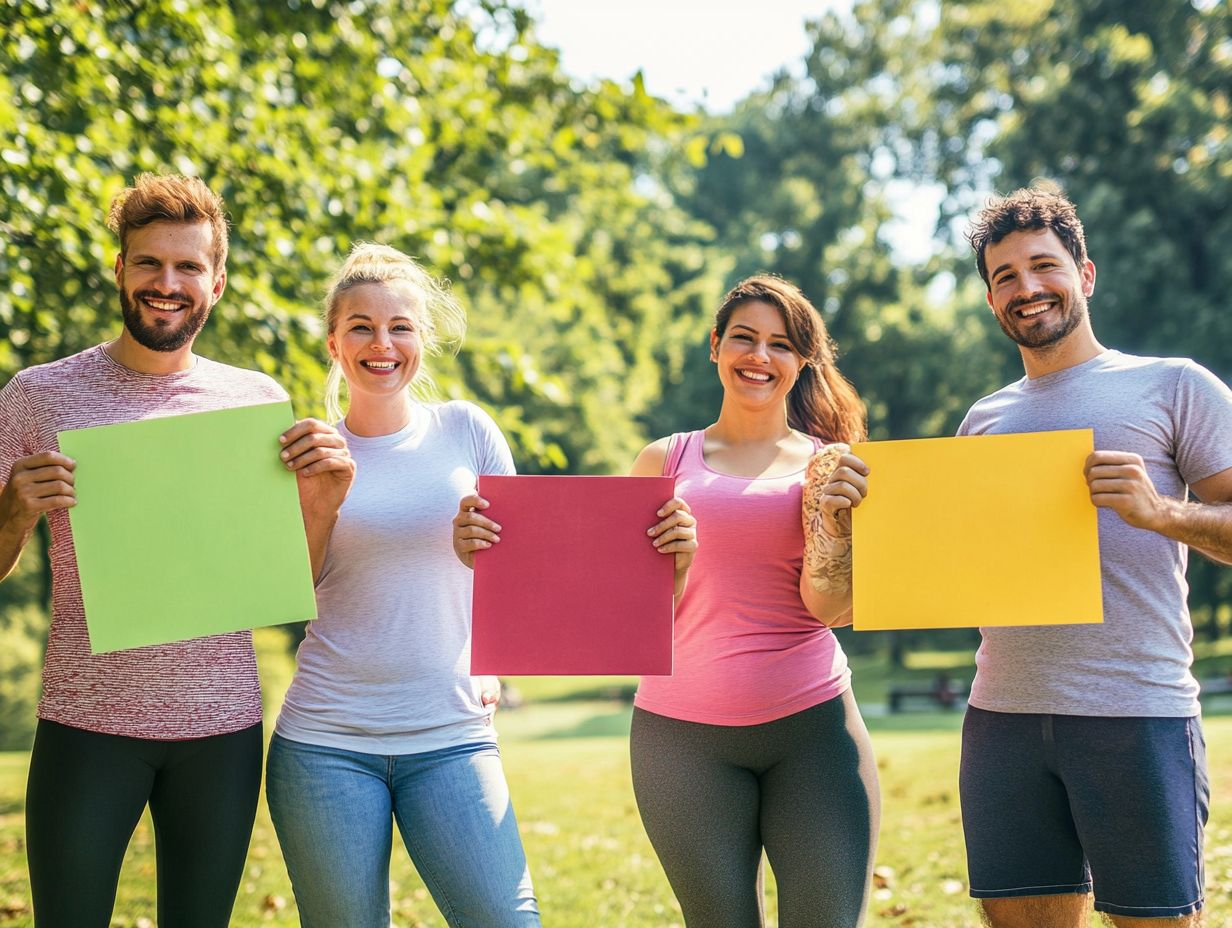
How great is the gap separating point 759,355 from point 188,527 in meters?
1.72

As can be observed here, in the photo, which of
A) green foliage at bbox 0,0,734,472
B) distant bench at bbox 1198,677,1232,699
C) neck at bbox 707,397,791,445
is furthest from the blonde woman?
distant bench at bbox 1198,677,1232,699

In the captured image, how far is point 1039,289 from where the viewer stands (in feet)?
10.9

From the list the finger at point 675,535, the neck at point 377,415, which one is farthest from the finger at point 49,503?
the finger at point 675,535

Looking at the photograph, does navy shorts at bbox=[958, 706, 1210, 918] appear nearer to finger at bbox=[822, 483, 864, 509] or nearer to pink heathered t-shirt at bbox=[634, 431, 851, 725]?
pink heathered t-shirt at bbox=[634, 431, 851, 725]

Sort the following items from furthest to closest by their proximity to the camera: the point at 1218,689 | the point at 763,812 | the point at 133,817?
the point at 1218,689 < the point at 763,812 < the point at 133,817

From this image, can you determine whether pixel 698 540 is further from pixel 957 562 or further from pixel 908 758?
pixel 908 758

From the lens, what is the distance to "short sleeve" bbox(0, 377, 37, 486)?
10.2ft

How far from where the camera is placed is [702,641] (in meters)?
3.37

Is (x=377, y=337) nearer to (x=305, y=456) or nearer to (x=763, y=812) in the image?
(x=305, y=456)

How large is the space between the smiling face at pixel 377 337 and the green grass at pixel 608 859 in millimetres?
3316

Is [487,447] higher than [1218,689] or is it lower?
higher

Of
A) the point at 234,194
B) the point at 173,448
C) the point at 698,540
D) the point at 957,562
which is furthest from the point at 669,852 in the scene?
the point at 234,194

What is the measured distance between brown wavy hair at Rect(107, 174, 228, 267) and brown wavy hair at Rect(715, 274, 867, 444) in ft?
5.12

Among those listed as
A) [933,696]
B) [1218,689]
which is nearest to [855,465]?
[1218,689]
